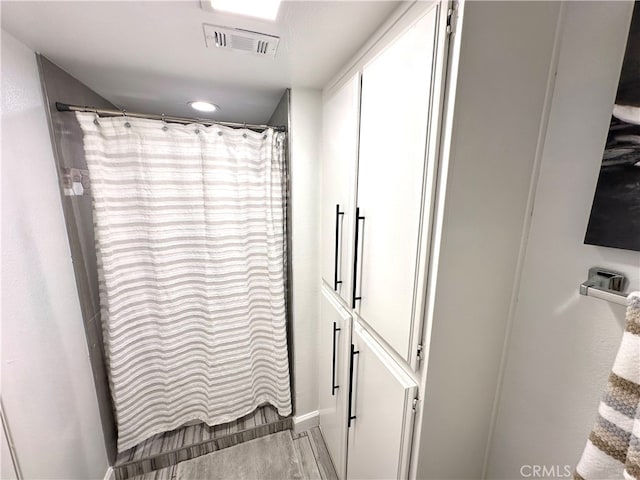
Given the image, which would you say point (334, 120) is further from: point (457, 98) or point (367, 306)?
point (367, 306)

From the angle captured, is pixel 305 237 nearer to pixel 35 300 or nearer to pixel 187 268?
pixel 187 268

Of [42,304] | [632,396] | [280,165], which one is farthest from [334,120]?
[42,304]

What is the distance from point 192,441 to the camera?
5.52ft

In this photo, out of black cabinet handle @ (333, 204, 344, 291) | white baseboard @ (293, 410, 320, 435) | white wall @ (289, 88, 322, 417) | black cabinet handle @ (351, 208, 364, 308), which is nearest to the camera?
black cabinet handle @ (351, 208, 364, 308)

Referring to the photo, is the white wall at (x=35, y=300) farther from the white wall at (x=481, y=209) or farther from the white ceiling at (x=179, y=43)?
the white wall at (x=481, y=209)

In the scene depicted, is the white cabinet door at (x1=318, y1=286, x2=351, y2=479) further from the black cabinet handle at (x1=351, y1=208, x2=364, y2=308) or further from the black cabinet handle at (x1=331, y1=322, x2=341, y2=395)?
the black cabinet handle at (x1=351, y1=208, x2=364, y2=308)

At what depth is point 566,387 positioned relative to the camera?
74 centimetres

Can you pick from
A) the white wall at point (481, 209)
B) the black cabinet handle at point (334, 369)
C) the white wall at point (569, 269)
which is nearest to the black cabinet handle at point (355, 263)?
the black cabinet handle at point (334, 369)

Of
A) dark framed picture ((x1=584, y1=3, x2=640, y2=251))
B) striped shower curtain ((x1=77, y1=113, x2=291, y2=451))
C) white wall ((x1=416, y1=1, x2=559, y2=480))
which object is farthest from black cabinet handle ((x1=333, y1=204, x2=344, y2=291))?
dark framed picture ((x1=584, y1=3, x2=640, y2=251))

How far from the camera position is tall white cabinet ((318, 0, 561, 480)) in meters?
0.65

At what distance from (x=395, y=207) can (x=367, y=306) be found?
441 mm

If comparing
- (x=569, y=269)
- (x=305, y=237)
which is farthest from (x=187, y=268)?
(x=569, y=269)

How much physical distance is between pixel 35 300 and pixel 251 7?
1308 millimetres

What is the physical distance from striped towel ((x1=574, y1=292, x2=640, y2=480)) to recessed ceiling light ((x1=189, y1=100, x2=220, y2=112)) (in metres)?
2.05
